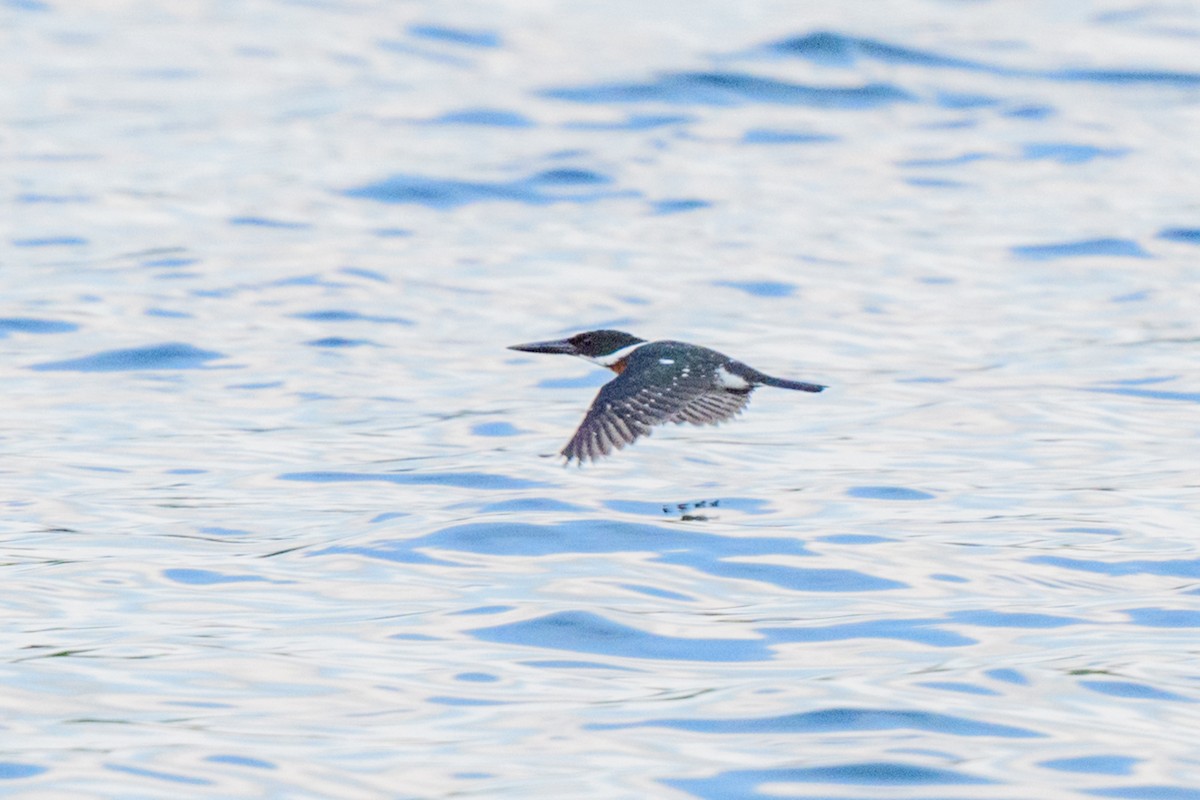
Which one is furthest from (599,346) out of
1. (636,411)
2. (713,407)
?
(636,411)

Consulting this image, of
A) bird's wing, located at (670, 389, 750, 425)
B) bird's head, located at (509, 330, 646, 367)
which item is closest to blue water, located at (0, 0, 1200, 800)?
bird's wing, located at (670, 389, 750, 425)

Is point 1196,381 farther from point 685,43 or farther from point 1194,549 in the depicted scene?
point 685,43

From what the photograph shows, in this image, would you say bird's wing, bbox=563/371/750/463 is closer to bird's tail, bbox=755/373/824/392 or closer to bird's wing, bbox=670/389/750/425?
bird's wing, bbox=670/389/750/425

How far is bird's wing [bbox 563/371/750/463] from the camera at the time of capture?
7.93m

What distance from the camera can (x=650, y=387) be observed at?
8.33 meters

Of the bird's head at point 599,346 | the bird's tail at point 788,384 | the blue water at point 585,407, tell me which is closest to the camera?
the blue water at point 585,407

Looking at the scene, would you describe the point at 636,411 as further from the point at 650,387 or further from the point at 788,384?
the point at 788,384

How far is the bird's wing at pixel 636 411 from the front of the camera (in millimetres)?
7926

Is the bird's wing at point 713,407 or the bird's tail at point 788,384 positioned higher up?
the bird's tail at point 788,384

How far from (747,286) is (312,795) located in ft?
26.6

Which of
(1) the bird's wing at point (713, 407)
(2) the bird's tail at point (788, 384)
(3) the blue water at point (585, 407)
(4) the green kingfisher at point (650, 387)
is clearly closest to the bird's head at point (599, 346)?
(4) the green kingfisher at point (650, 387)

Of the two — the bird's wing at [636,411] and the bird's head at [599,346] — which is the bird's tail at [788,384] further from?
the bird's head at [599,346]

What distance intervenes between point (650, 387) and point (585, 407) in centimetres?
200

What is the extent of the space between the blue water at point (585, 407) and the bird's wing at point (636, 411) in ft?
0.95
